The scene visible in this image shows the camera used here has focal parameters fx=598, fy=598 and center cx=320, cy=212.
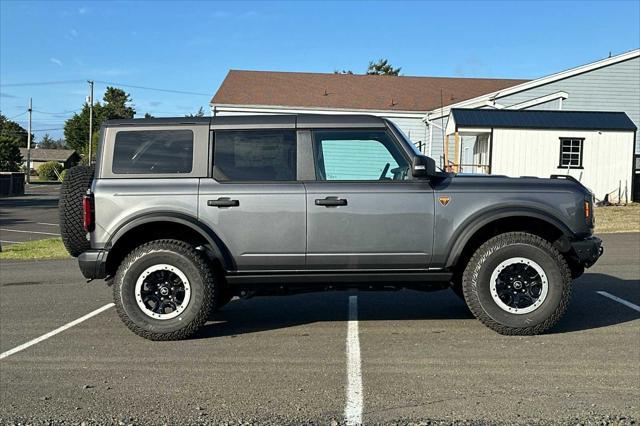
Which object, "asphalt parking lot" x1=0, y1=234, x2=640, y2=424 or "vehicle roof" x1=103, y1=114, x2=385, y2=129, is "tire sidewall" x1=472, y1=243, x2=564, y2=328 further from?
"vehicle roof" x1=103, y1=114, x2=385, y2=129

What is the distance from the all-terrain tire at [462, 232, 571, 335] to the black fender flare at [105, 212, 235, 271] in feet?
7.82

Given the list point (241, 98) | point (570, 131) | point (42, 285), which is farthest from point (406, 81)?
point (42, 285)

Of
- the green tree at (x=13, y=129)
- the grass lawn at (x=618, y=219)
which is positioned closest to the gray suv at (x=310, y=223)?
the grass lawn at (x=618, y=219)

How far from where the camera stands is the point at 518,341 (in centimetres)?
548

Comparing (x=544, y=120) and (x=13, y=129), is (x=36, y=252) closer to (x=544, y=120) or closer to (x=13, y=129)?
(x=544, y=120)

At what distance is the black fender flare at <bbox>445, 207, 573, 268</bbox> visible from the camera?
5.55 m

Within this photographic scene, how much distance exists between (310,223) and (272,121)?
1.08 metres

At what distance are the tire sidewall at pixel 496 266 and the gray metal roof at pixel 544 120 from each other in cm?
1707

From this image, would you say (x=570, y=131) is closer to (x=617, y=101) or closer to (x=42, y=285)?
(x=617, y=101)

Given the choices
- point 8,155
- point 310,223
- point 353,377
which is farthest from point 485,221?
point 8,155

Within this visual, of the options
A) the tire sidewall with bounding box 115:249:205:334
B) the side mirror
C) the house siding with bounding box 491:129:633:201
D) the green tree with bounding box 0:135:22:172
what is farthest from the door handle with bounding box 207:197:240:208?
the green tree with bounding box 0:135:22:172

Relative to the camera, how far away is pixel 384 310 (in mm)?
6852

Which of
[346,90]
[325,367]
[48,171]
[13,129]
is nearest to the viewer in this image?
[325,367]

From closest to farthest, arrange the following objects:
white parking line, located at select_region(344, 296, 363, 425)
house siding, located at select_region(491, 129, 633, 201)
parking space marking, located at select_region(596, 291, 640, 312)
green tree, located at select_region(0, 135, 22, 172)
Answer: white parking line, located at select_region(344, 296, 363, 425), parking space marking, located at select_region(596, 291, 640, 312), house siding, located at select_region(491, 129, 633, 201), green tree, located at select_region(0, 135, 22, 172)
